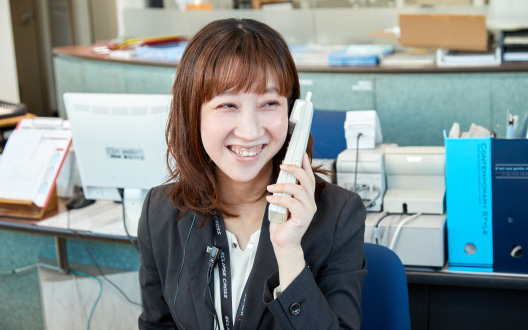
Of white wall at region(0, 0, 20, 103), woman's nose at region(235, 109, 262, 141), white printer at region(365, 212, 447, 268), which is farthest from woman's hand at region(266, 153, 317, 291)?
white wall at region(0, 0, 20, 103)

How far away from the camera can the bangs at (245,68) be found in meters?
1.26

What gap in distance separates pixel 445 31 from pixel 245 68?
2.50 meters

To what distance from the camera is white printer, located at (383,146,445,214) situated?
1975mm

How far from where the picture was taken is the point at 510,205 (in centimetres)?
183

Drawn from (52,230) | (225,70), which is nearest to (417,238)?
(225,70)

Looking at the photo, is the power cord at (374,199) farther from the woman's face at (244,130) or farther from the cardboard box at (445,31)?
the cardboard box at (445,31)

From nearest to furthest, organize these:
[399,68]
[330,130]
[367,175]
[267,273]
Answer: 1. [267,273]
2. [367,175]
3. [330,130]
4. [399,68]

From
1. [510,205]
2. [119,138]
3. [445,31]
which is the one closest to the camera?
[510,205]

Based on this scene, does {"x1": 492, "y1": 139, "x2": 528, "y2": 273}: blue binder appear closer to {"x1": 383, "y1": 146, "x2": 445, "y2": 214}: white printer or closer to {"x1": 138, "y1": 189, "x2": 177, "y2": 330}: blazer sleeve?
{"x1": 383, "y1": 146, "x2": 445, "y2": 214}: white printer

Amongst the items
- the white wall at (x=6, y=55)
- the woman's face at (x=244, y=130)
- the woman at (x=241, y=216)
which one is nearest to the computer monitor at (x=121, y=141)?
the woman at (x=241, y=216)

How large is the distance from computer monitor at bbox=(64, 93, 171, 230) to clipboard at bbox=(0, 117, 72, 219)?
136 mm

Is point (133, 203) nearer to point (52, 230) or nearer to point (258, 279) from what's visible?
point (52, 230)

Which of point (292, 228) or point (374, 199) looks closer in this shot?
point (292, 228)

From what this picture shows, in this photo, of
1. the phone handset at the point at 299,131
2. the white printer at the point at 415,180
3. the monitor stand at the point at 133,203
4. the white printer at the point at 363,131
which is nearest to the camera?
the phone handset at the point at 299,131
